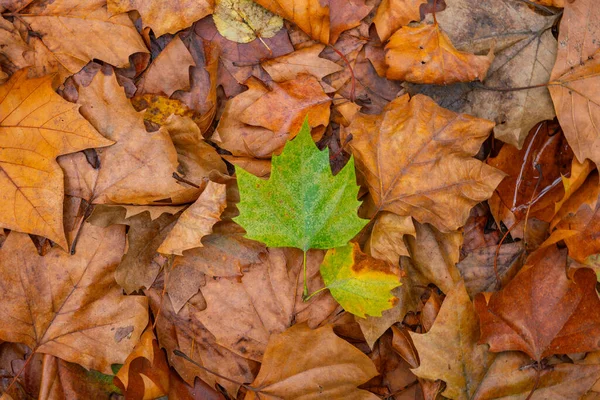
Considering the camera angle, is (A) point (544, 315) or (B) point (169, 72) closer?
(A) point (544, 315)

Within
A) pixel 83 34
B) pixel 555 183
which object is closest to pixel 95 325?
pixel 83 34

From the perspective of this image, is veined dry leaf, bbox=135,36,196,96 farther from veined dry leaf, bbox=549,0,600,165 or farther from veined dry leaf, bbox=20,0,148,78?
veined dry leaf, bbox=549,0,600,165

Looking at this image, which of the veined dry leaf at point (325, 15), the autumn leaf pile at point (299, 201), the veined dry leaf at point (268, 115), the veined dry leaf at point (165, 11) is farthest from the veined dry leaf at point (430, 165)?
the veined dry leaf at point (165, 11)

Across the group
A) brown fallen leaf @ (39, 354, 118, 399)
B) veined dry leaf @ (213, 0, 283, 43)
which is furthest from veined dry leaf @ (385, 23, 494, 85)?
brown fallen leaf @ (39, 354, 118, 399)

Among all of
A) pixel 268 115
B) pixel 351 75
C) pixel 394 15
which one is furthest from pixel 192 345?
pixel 394 15

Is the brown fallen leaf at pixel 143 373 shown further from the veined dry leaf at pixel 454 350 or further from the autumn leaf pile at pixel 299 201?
the veined dry leaf at pixel 454 350

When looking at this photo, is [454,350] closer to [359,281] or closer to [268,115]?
[359,281]
